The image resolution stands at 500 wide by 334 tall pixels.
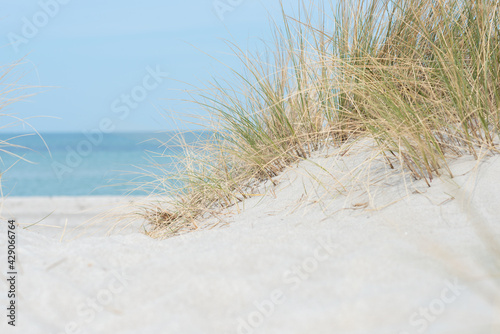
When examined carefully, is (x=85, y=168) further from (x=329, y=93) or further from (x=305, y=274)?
(x=305, y=274)

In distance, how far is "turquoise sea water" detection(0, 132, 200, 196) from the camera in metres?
2.19

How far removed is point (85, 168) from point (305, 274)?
88.5ft

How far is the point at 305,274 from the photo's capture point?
3.36 ft

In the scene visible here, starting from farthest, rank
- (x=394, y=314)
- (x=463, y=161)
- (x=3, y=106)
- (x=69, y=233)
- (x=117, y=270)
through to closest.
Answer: (x=69, y=233) < (x=3, y=106) < (x=463, y=161) < (x=117, y=270) < (x=394, y=314)

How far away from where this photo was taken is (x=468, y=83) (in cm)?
169

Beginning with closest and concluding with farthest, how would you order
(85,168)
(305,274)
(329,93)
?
1. (305,274)
2. (329,93)
3. (85,168)

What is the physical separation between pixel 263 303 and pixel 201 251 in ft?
1.06

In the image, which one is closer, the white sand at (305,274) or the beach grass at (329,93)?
the white sand at (305,274)

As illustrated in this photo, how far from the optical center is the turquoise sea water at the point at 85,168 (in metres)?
2.19

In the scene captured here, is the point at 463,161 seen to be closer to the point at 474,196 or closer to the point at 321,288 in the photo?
the point at 474,196

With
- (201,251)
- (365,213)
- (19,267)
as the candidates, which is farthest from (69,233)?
(365,213)

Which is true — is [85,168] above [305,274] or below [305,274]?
below

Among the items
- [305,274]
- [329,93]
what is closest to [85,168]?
[329,93]

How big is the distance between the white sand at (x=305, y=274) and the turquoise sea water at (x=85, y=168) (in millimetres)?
517
